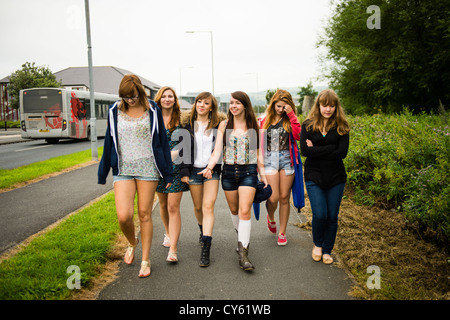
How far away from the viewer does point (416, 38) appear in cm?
1745

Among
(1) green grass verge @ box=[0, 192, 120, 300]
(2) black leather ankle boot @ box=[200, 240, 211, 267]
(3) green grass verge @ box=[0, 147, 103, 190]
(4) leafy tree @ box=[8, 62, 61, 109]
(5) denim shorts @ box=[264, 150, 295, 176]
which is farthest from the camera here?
(4) leafy tree @ box=[8, 62, 61, 109]

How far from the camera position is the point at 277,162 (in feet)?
14.4

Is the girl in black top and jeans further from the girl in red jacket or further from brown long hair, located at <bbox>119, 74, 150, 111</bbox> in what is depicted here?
brown long hair, located at <bbox>119, 74, 150, 111</bbox>

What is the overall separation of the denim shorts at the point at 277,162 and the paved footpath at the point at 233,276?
996 millimetres

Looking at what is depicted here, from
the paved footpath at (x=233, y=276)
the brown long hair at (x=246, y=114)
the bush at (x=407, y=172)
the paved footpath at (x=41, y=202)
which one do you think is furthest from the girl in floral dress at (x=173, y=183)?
the bush at (x=407, y=172)

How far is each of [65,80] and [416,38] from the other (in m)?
61.6

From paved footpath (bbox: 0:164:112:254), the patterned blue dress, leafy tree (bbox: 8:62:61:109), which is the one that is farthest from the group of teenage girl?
leafy tree (bbox: 8:62:61:109)

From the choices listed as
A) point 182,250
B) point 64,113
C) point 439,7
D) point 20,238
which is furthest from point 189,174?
point 64,113

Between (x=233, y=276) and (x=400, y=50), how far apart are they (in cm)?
1712

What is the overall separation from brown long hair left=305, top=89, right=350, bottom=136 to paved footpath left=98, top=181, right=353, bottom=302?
1.54 metres

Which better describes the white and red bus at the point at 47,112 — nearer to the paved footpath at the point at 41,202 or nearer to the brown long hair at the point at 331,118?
the paved footpath at the point at 41,202

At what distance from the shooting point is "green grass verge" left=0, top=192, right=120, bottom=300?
10.1 ft
